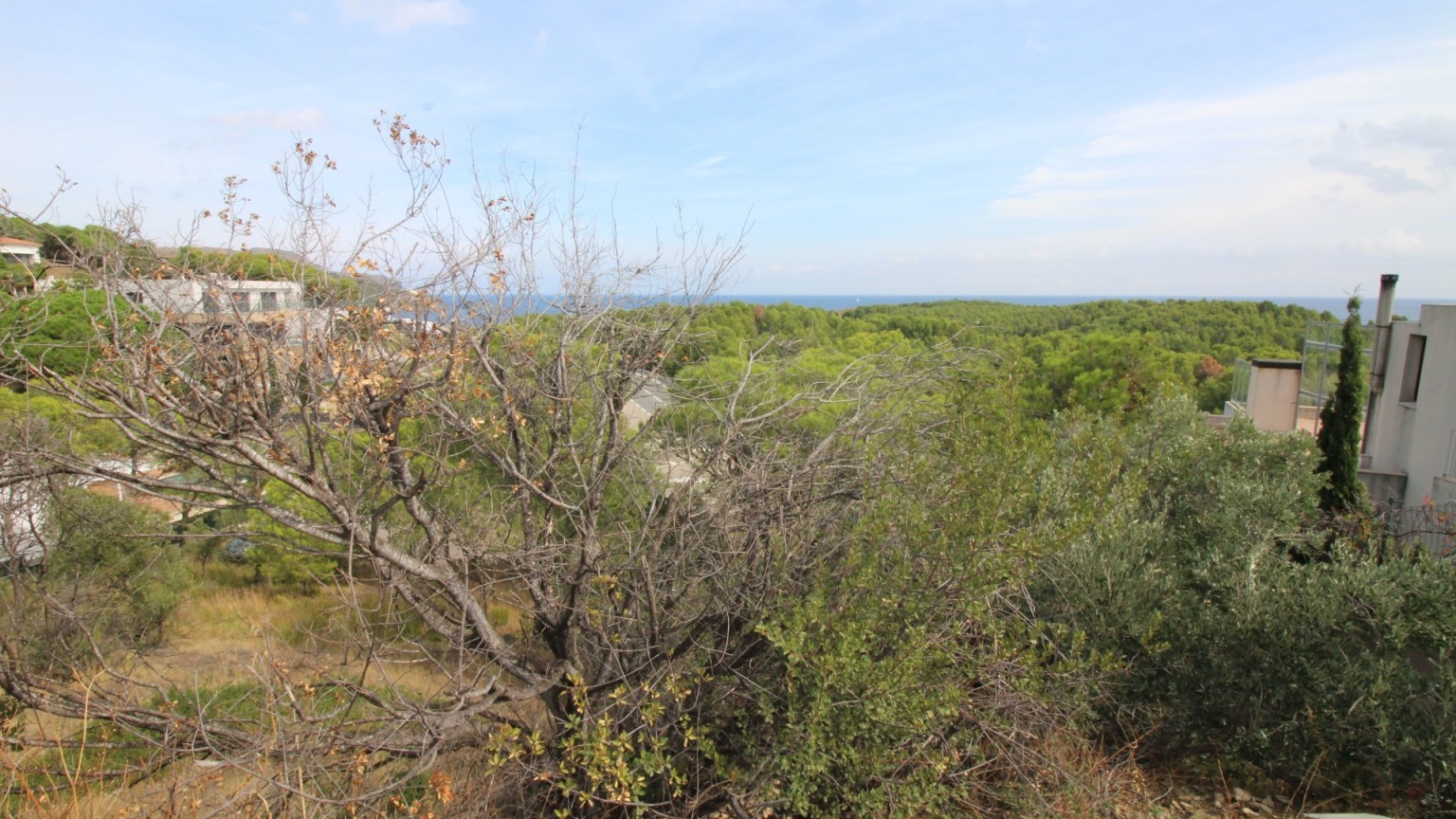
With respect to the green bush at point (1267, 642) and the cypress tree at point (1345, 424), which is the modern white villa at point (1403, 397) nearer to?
the cypress tree at point (1345, 424)

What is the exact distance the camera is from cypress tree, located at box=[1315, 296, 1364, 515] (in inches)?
376

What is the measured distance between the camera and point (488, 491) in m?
4.21


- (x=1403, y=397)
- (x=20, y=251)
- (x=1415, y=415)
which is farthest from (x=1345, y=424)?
(x=20, y=251)

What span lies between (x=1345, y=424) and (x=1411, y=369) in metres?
2.38

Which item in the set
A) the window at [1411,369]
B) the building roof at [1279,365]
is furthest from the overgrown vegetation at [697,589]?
the building roof at [1279,365]

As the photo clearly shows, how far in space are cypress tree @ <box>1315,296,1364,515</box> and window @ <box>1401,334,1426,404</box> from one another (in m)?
1.09

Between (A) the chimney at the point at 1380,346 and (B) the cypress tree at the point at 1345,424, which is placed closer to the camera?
(B) the cypress tree at the point at 1345,424

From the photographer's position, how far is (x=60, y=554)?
8.48 meters

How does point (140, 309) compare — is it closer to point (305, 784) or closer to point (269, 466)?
point (269, 466)

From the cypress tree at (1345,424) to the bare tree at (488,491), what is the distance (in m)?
7.91

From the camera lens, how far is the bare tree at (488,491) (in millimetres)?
3344

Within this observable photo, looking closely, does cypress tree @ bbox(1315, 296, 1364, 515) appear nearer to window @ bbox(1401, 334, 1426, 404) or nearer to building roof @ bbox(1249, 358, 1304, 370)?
window @ bbox(1401, 334, 1426, 404)

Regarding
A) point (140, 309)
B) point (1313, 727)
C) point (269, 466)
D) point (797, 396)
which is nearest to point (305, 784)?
point (269, 466)

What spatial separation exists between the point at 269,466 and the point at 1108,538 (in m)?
4.40
